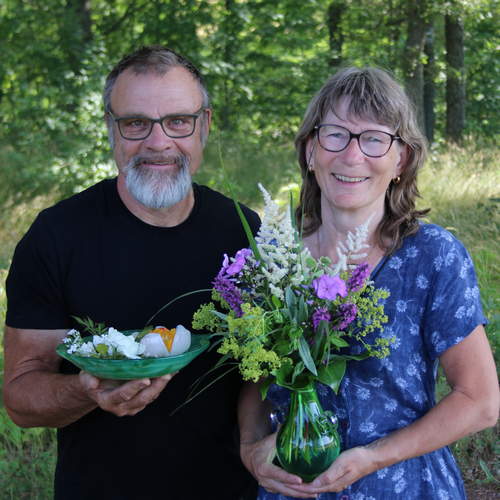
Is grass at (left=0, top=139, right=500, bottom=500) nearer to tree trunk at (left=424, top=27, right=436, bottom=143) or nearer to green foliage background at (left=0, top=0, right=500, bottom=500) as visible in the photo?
green foliage background at (left=0, top=0, right=500, bottom=500)

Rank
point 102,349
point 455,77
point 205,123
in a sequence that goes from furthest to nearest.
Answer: point 455,77
point 205,123
point 102,349

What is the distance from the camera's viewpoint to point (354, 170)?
7.69 feet

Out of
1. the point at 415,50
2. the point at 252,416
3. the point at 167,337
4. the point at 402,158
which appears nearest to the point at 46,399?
the point at 167,337

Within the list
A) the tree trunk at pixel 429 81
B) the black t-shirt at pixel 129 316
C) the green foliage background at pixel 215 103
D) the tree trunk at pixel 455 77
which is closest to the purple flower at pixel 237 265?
the black t-shirt at pixel 129 316

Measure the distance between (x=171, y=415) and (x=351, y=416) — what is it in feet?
2.67

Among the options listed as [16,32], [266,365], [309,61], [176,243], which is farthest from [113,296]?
[309,61]

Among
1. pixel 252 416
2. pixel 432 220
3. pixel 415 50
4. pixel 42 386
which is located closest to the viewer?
pixel 42 386

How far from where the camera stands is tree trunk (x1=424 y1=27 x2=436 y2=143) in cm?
1441

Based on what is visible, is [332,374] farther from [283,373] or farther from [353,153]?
[353,153]

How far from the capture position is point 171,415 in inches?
104

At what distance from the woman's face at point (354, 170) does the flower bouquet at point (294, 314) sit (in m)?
0.51

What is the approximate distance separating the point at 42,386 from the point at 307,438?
3.54 feet

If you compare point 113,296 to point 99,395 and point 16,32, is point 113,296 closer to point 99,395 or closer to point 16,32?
point 99,395

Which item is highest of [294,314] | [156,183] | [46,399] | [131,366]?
[156,183]
